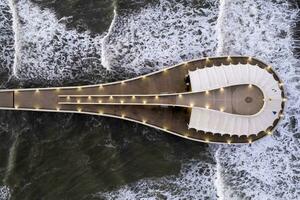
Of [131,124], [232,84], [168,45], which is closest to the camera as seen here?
[232,84]

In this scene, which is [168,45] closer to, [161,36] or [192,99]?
[161,36]

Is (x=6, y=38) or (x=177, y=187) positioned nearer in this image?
(x=177, y=187)

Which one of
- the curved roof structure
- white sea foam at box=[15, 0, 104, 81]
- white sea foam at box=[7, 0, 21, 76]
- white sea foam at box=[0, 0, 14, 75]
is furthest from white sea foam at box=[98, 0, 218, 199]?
white sea foam at box=[0, 0, 14, 75]

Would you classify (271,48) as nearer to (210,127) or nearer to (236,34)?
(236,34)

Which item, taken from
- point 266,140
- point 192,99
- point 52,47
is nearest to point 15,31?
point 52,47

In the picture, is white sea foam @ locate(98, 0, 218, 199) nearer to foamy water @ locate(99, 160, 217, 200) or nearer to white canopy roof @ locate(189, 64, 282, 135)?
foamy water @ locate(99, 160, 217, 200)

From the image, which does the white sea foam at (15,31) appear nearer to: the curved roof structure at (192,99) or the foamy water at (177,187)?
the curved roof structure at (192,99)

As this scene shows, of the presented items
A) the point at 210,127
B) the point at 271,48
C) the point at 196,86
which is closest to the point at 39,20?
the point at 196,86
